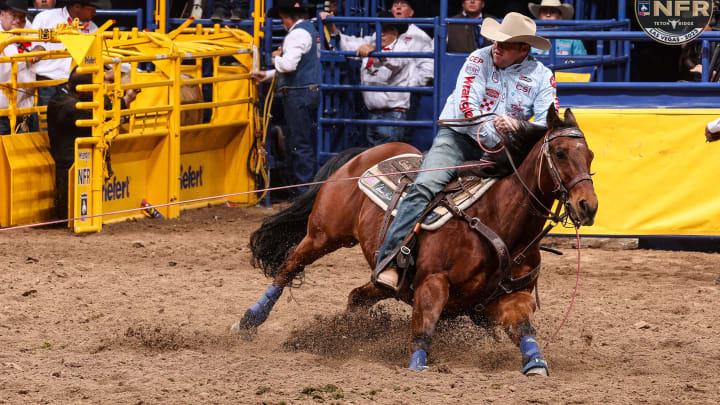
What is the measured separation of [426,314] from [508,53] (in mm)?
1442

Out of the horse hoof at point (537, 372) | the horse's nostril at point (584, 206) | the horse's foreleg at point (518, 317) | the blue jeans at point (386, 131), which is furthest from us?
the blue jeans at point (386, 131)

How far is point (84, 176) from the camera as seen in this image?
30.2 ft

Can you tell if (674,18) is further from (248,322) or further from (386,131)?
(248,322)

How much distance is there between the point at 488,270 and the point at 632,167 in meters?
4.27

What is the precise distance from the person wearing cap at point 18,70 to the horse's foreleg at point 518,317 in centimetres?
616

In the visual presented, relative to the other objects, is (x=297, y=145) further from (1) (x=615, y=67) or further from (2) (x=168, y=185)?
(1) (x=615, y=67)

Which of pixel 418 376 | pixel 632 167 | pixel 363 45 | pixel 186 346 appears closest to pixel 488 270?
pixel 418 376

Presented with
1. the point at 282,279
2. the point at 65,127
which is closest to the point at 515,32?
the point at 282,279

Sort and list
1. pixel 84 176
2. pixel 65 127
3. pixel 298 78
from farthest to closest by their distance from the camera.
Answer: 1. pixel 298 78
2. pixel 65 127
3. pixel 84 176

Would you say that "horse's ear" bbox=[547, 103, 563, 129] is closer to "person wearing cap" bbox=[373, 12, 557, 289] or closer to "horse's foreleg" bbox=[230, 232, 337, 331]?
"person wearing cap" bbox=[373, 12, 557, 289]

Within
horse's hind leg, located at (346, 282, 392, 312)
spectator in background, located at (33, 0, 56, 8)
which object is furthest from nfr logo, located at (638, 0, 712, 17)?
spectator in background, located at (33, 0, 56, 8)

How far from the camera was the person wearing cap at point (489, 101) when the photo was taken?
17.3 feet

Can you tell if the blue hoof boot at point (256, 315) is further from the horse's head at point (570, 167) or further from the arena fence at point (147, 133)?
the arena fence at point (147, 133)

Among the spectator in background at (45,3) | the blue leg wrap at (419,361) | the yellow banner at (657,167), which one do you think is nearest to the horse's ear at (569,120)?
the blue leg wrap at (419,361)
